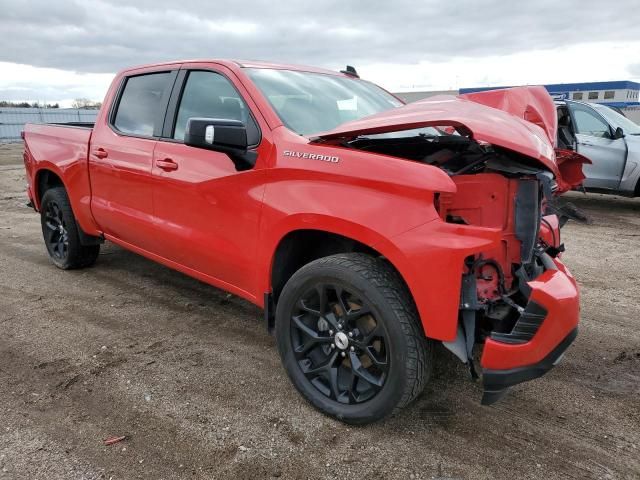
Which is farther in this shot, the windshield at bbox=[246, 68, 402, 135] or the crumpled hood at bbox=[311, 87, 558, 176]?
the windshield at bbox=[246, 68, 402, 135]

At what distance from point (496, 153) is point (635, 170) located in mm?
6668

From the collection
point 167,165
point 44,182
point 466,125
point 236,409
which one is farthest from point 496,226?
point 44,182

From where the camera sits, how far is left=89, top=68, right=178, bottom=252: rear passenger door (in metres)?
3.78

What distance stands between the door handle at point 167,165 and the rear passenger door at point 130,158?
15 centimetres

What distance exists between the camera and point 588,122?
8484 mm

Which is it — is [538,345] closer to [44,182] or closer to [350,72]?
[350,72]

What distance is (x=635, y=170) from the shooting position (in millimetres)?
7852

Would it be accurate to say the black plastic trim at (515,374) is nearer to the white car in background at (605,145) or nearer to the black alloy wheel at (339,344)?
the black alloy wheel at (339,344)

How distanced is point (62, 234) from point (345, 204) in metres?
3.83

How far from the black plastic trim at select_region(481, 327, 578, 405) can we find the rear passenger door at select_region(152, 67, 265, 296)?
1.47 metres

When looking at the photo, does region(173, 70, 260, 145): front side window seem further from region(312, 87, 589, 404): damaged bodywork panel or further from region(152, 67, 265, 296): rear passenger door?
region(312, 87, 589, 404): damaged bodywork panel

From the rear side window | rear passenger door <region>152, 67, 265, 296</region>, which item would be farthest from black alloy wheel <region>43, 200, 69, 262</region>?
rear passenger door <region>152, 67, 265, 296</region>

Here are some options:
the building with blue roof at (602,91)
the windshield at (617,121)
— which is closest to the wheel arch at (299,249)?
the windshield at (617,121)

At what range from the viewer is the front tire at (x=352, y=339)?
2371 mm
